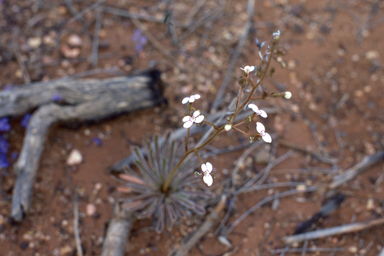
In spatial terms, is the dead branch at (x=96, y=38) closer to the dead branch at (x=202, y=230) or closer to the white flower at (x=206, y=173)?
the dead branch at (x=202, y=230)

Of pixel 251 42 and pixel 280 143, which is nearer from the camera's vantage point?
pixel 280 143

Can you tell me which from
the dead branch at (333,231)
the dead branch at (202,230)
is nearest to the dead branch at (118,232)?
the dead branch at (202,230)

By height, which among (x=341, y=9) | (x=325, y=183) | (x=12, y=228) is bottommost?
(x=325, y=183)

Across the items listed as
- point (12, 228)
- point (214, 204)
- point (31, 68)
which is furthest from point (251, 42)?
point (12, 228)

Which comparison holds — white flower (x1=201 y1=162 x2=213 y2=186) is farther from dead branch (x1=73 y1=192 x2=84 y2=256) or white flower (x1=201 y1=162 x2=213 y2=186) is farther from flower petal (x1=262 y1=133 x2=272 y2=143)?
dead branch (x1=73 y1=192 x2=84 y2=256)

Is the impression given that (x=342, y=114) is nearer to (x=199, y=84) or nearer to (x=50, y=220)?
(x=199, y=84)

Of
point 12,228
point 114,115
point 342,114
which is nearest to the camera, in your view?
point 12,228
